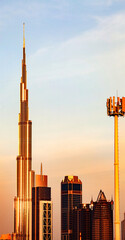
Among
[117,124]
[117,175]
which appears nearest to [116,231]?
[117,175]

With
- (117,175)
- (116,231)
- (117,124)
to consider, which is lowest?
(116,231)

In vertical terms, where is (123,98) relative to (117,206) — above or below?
above

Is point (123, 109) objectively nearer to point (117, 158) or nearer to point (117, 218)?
point (117, 158)

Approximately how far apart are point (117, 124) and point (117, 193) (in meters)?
8.88

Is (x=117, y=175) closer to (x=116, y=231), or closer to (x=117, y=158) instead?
Answer: (x=117, y=158)

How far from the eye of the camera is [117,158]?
→ 281 feet

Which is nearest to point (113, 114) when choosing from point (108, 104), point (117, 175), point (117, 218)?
point (108, 104)

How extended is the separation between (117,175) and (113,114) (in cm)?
801

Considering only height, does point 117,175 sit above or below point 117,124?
below

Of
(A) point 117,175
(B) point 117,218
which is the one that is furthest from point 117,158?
(B) point 117,218

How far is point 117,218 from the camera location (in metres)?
86.8

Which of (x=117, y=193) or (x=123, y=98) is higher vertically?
(x=123, y=98)

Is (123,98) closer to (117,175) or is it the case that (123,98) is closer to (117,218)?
(117,175)

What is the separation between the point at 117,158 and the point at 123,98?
8.00m
